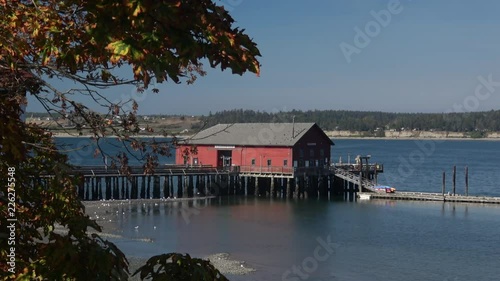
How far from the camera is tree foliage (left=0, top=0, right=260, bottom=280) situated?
389cm

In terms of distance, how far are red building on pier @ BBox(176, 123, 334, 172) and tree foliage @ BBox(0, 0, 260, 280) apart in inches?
2096

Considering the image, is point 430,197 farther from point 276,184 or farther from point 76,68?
point 76,68

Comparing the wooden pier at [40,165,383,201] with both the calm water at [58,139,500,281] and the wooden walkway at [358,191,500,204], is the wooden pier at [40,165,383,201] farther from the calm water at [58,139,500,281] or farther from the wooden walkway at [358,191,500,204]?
the calm water at [58,139,500,281]

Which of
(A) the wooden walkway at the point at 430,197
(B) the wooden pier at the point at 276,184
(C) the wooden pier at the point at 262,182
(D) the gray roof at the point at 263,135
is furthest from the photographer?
(D) the gray roof at the point at 263,135

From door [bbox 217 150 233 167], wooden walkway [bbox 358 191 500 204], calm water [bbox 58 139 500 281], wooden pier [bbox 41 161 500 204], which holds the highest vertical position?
door [bbox 217 150 233 167]

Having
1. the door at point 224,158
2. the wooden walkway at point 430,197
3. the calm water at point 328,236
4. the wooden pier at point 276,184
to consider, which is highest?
the door at point 224,158

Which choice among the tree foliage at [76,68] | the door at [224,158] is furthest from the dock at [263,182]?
the tree foliage at [76,68]

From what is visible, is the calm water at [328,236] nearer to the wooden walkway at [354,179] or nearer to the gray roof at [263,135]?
the wooden walkway at [354,179]

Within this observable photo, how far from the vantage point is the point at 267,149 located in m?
60.4

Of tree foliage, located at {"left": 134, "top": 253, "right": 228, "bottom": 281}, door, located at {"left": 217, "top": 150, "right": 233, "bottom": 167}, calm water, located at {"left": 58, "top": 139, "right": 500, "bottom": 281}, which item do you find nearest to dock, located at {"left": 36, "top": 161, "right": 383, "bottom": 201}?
door, located at {"left": 217, "top": 150, "right": 233, "bottom": 167}

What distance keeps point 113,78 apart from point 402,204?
53129mm

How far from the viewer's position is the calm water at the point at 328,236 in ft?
97.9

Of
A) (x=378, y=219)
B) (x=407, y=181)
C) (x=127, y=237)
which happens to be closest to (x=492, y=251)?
(x=378, y=219)

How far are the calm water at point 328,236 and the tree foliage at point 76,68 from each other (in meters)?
21.8
